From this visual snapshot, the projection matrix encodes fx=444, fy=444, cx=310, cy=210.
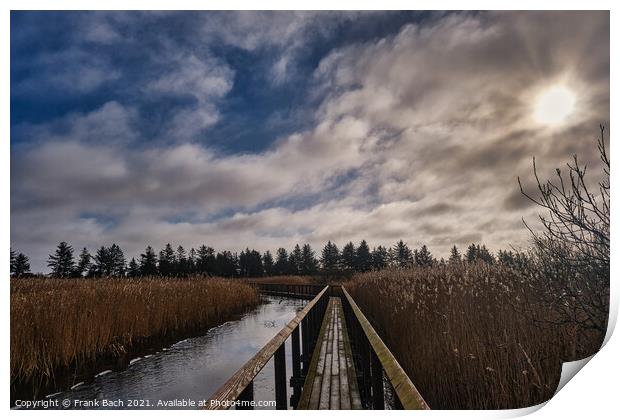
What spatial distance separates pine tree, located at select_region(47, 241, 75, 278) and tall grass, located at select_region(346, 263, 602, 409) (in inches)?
150

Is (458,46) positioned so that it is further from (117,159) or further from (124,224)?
(124,224)

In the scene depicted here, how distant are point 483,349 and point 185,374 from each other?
418 centimetres

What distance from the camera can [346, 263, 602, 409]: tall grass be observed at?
3.30 metres

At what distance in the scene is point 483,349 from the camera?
11.1ft

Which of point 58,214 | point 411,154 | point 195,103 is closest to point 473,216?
point 411,154

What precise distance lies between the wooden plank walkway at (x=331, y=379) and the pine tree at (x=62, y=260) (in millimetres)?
2959

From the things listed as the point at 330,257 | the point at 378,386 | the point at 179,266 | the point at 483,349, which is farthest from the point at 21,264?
the point at 330,257

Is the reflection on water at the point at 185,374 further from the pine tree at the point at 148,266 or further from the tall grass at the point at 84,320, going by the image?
the pine tree at the point at 148,266

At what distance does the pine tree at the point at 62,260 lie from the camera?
4.79m

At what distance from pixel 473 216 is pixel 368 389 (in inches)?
84.4

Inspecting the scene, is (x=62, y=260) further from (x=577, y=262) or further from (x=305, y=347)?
(x=577, y=262)

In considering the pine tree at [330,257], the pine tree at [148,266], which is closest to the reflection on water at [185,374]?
the pine tree at [148,266]

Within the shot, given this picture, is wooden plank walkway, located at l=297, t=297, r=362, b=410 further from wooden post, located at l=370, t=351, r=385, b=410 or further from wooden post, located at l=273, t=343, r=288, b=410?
wooden post, located at l=370, t=351, r=385, b=410

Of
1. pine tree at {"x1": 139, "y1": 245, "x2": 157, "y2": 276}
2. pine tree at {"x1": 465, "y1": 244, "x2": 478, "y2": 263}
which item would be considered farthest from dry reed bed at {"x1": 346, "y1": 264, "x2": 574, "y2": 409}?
pine tree at {"x1": 139, "y1": 245, "x2": 157, "y2": 276}
